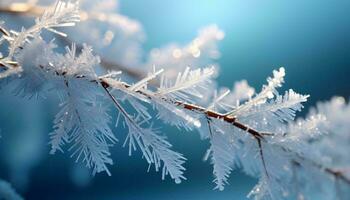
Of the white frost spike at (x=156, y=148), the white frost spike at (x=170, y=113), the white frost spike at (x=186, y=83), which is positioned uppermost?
the white frost spike at (x=186, y=83)

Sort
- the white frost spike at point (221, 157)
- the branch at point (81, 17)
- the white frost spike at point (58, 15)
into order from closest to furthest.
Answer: the white frost spike at point (58, 15)
the white frost spike at point (221, 157)
the branch at point (81, 17)

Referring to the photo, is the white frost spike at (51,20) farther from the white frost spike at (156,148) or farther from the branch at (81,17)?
the branch at (81,17)

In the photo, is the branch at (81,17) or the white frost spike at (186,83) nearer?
the white frost spike at (186,83)

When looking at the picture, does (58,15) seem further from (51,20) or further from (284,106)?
(284,106)

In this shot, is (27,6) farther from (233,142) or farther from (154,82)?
(233,142)

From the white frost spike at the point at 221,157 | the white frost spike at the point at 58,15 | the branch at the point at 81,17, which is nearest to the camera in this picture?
the white frost spike at the point at 58,15

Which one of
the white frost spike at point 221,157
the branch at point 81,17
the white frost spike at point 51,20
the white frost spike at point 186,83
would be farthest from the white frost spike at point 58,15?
the branch at point 81,17

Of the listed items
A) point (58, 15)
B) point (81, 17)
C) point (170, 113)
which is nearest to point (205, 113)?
point (170, 113)

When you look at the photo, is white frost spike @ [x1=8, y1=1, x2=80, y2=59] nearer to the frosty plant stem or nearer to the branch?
the frosty plant stem

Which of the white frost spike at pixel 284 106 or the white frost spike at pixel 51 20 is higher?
the white frost spike at pixel 284 106
